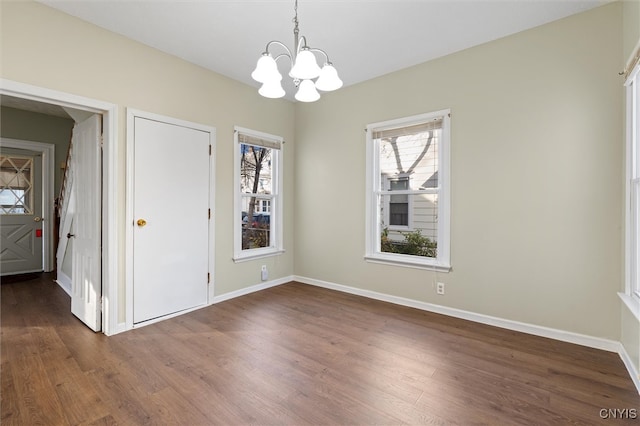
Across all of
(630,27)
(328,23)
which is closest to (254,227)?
(328,23)

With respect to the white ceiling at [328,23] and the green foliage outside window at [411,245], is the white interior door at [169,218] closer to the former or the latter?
the white ceiling at [328,23]

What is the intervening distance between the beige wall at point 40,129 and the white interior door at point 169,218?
3749 millimetres

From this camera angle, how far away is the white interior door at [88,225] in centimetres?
289

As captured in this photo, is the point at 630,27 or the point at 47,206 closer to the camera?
the point at 630,27

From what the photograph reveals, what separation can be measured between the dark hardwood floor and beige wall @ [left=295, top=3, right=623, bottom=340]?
42 cm

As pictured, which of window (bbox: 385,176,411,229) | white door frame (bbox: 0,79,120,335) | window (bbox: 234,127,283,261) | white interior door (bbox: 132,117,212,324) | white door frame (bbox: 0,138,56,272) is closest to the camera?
white door frame (bbox: 0,79,120,335)

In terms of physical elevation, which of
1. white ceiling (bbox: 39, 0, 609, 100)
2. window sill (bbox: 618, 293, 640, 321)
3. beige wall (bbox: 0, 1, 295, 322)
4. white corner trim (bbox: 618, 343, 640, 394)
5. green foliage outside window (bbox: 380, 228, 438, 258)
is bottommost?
white corner trim (bbox: 618, 343, 640, 394)

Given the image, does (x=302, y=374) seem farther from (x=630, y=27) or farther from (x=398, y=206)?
(x=630, y=27)

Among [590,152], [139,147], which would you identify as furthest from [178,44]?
[590,152]

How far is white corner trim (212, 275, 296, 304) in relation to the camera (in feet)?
12.5

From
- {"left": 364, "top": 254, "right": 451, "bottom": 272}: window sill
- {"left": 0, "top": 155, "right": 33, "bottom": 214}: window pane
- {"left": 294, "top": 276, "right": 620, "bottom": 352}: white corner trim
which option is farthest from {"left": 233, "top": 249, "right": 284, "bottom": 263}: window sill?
{"left": 0, "top": 155, "right": 33, "bottom": 214}: window pane

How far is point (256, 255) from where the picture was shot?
4234mm

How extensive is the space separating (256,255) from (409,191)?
2231mm

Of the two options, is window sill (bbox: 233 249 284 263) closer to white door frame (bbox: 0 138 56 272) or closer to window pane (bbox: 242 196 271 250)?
window pane (bbox: 242 196 271 250)
